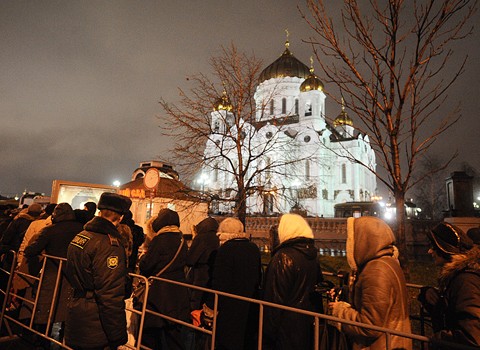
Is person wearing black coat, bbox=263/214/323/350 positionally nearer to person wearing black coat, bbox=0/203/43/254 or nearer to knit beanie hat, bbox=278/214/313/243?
knit beanie hat, bbox=278/214/313/243

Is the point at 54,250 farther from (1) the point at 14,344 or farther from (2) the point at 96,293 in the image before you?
(2) the point at 96,293

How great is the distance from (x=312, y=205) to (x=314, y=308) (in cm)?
4737

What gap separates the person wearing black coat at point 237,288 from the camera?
11.4 feet

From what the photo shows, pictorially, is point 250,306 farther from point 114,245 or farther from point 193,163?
point 193,163

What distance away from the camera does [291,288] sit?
119 inches

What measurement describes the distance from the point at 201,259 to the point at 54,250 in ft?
7.13

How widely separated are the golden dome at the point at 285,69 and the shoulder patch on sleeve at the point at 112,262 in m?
53.0

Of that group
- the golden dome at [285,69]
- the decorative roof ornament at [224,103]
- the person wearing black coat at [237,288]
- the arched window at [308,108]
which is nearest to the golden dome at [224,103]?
the decorative roof ornament at [224,103]

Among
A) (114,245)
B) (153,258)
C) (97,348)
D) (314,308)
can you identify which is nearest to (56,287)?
(153,258)

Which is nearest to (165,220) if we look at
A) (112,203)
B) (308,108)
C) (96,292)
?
(112,203)

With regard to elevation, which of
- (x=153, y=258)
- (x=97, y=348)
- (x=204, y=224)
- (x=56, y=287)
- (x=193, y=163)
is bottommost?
(x=97, y=348)

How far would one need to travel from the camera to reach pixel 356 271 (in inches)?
112

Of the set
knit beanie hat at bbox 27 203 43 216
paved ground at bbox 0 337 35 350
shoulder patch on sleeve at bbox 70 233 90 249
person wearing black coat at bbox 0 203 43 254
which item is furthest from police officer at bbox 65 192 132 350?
knit beanie hat at bbox 27 203 43 216

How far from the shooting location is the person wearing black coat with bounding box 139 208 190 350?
13.5 feet
